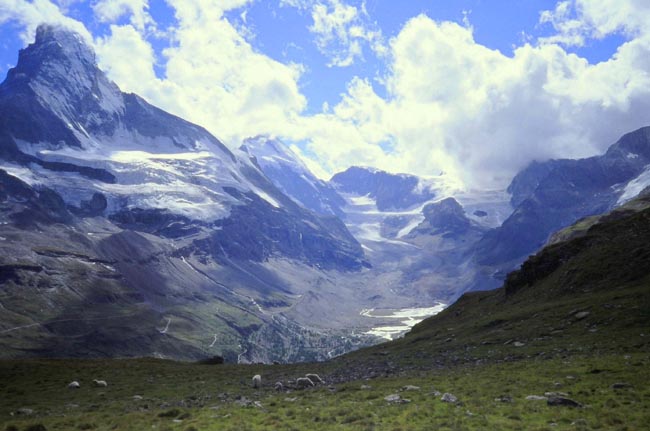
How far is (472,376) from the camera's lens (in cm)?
3972

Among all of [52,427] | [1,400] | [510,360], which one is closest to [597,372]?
[510,360]

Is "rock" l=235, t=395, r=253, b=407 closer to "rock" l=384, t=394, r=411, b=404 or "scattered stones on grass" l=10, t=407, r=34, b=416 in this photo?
"rock" l=384, t=394, r=411, b=404

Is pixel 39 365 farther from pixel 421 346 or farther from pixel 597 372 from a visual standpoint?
pixel 597 372

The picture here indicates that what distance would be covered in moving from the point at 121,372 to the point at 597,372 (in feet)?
168

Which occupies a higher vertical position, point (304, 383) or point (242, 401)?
point (304, 383)

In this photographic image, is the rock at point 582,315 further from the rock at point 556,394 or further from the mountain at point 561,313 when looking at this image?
the rock at point 556,394

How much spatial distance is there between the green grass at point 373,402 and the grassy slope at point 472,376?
4.9 inches

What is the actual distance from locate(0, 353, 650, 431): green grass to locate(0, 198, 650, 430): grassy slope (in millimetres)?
125

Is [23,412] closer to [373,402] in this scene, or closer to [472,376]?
[373,402]

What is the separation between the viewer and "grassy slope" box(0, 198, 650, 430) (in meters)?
28.3

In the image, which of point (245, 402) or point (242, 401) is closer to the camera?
point (245, 402)

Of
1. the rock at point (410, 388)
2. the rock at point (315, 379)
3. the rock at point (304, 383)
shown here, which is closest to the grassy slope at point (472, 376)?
the rock at point (410, 388)

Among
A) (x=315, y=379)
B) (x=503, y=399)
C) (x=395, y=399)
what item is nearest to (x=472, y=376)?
(x=395, y=399)

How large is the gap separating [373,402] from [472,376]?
1060 centimetres
